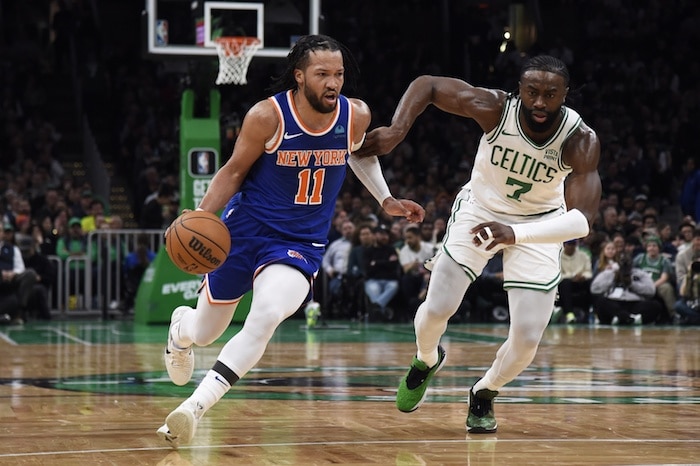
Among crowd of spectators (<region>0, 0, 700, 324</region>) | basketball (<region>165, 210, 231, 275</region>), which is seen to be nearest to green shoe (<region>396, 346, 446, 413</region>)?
basketball (<region>165, 210, 231, 275</region>)

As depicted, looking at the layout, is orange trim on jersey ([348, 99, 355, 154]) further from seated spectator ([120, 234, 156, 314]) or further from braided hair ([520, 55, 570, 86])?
seated spectator ([120, 234, 156, 314])

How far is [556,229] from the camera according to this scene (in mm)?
6395

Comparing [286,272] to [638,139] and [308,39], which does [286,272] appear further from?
[638,139]

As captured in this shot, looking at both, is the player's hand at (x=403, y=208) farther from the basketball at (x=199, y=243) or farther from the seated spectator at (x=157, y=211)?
the seated spectator at (x=157, y=211)

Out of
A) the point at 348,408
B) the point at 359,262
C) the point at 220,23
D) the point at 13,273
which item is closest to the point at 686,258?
the point at 359,262

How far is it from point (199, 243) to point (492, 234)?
1464mm

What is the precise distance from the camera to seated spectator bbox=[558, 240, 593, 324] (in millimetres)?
17719

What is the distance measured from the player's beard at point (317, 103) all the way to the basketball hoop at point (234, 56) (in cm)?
813

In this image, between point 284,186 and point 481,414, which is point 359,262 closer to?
point 481,414

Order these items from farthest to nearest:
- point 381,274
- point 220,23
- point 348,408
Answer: point 381,274, point 220,23, point 348,408

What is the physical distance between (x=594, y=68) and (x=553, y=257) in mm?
20250

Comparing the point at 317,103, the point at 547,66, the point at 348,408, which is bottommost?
the point at 348,408

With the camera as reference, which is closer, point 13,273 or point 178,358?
point 178,358

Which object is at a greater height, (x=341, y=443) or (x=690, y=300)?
(x=341, y=443)
